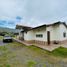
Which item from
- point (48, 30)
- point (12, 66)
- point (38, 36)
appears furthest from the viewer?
point (38, 36)

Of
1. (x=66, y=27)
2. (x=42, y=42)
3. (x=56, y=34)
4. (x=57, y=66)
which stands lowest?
(x=57, y=66)

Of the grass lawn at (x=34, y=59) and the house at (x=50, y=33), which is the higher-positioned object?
the house at (x=50, y=33)

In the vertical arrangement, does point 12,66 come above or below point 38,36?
below

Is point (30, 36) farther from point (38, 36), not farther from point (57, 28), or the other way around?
point (57, 28)

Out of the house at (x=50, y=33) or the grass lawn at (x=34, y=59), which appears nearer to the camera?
the grass lawn at (x=34, y=59)

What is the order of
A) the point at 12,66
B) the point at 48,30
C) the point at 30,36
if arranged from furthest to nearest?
1. the point at 30,36
2. the point at 48,30
3. the point at 12,66

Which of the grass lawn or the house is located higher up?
the house

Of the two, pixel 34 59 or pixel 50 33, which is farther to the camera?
pixel 50 33

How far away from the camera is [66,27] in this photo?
70.8 ft

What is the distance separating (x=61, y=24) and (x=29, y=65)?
12.4m

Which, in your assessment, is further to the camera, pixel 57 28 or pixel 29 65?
pixel 57 28

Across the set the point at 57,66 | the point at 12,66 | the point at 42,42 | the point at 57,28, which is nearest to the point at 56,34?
the point at 57,28

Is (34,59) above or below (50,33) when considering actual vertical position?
below

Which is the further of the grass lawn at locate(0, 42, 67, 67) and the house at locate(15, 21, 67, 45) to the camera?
the house at locate(15, 21, 67, 45)
